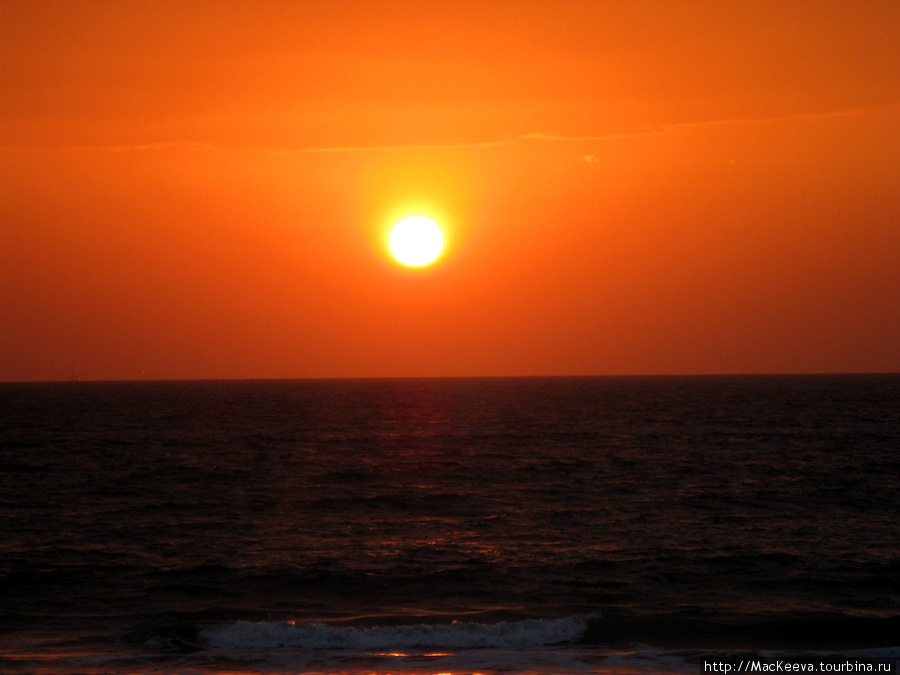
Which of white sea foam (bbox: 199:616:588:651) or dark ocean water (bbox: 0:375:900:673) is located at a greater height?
dark ocean water (bbox: 0:375:900:673)

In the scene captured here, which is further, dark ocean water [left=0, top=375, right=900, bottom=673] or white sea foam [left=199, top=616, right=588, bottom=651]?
white sea foam [left=199, top=616, right=588, bottom=651]

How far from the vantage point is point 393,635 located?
20.0 meters

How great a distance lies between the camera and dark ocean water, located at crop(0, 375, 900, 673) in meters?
19.4

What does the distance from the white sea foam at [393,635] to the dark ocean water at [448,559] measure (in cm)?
7

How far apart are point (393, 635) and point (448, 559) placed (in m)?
7.32

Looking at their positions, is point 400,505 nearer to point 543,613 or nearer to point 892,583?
point 543,613

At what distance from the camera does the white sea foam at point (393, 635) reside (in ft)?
63.9

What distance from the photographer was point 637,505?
119 ft

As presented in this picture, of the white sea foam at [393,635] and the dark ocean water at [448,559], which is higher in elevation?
the dark ocean water at [448,559]

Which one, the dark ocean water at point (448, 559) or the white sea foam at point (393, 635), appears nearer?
the dark ocean water at point (448, 559)

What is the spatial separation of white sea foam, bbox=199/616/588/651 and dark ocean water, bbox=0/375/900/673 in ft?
0.22

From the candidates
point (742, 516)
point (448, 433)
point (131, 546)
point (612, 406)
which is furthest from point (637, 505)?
point (612, 406)

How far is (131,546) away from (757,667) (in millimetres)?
21074

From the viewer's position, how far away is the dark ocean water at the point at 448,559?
762 inches
